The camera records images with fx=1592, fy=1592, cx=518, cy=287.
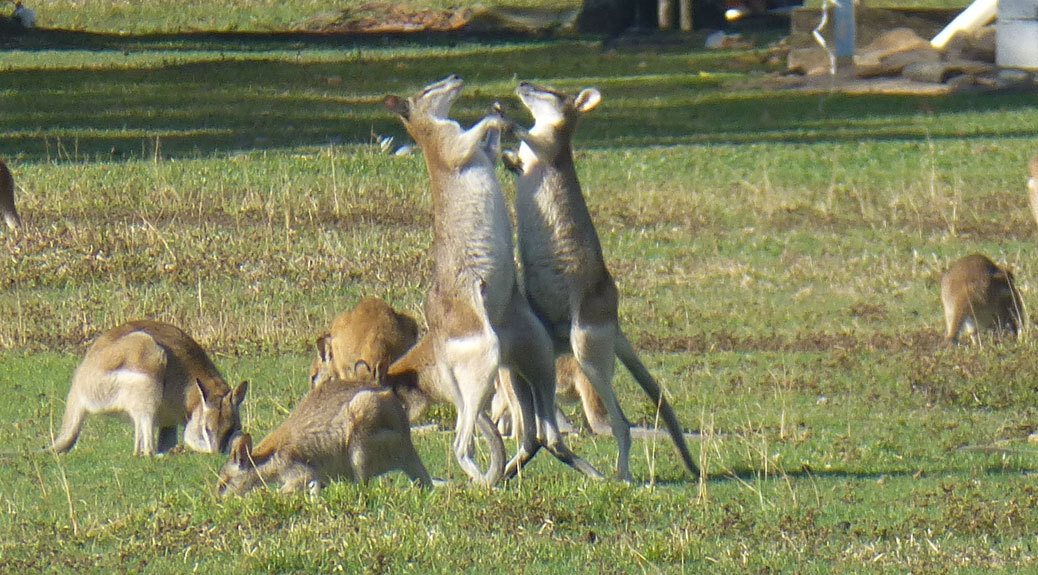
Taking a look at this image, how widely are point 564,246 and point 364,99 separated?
20142mm

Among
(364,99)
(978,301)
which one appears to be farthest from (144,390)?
(364,99)

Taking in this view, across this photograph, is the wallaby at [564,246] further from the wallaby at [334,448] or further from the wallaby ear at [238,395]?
the wallaby ear at [238,395]

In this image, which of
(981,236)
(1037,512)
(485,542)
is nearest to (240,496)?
(485,542)

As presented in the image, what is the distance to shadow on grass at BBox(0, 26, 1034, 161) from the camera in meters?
21.5

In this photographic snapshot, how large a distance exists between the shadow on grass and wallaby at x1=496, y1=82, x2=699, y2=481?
13002mm

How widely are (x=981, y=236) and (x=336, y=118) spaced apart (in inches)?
456

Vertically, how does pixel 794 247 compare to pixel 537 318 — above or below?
below

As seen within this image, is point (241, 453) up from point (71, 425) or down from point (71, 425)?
up

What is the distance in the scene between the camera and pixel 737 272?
1368 cm

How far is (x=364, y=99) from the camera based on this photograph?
87.8 feet

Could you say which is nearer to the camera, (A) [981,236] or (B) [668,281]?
(B) [668,281]

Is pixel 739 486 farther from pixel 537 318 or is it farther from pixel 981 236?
pixel 981 236

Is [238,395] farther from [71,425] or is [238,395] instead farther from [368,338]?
[368,338]

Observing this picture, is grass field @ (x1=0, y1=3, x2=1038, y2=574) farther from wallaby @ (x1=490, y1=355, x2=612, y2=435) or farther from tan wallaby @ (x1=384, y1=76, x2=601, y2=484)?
tan wallaby @ (x1=384, y1=76, x2=601, y2=484)
